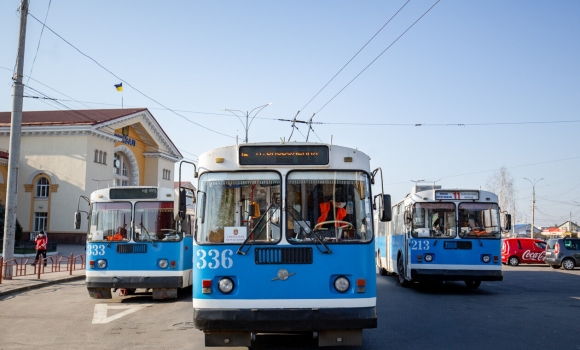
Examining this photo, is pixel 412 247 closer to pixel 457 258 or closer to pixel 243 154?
pixel 457 258

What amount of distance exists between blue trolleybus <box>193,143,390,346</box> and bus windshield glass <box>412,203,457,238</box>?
8.76 metres

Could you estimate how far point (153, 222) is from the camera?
14344mm

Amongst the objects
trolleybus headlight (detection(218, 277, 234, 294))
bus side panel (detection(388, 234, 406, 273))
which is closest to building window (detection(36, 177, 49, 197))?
bus side panel (detection(388, 234, 406, 273))

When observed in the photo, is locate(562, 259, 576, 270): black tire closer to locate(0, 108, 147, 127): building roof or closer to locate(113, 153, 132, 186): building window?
locate(0, 108, 147, 127): building roof

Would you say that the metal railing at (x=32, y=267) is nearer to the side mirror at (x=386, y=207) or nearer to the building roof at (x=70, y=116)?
the side mirror at (x=386, y=207)

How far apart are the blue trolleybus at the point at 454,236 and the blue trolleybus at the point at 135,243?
20.3 ft

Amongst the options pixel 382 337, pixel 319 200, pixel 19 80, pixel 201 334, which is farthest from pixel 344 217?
pixel 19 80

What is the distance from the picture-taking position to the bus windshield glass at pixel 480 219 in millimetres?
15938

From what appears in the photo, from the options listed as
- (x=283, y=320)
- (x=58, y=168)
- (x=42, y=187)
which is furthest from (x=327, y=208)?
(x=42, y=187)

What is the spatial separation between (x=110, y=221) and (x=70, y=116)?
39130 millimetres

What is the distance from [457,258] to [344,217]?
912cm

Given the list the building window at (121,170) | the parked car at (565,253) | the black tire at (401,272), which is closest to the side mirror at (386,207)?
the black tire at (401,272)

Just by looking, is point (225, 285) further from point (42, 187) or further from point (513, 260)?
point (42, 187)

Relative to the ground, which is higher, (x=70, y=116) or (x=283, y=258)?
(x=70, y=116)
